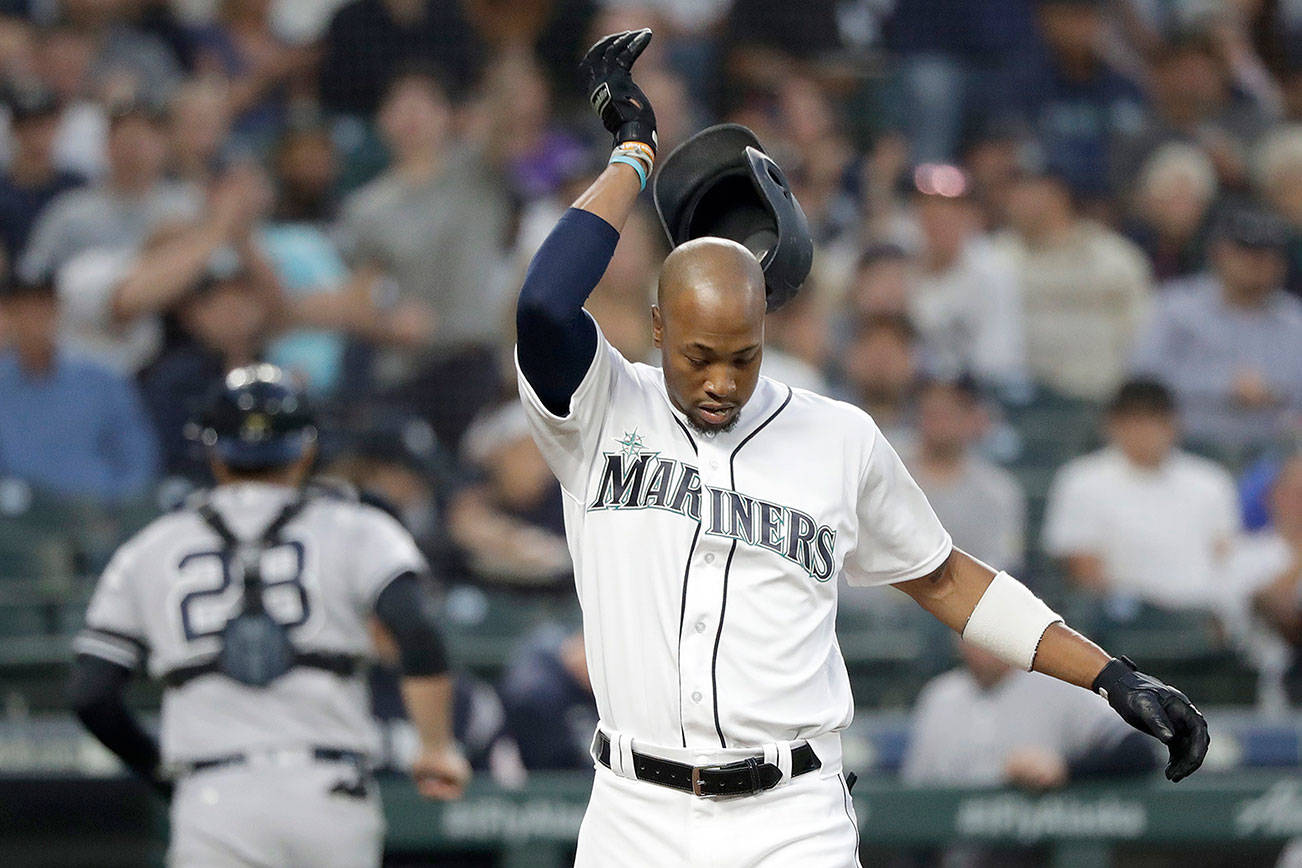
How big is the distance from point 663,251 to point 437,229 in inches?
40.7

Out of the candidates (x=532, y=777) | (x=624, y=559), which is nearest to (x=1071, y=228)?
(x=532, y=777)

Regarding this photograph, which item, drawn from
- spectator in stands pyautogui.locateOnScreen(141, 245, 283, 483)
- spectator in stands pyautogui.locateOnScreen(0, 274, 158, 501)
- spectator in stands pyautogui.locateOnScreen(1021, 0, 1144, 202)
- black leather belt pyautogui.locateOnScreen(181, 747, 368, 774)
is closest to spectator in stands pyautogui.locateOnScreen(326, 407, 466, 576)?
spectator in stands pyautogui.locateOnScreen(141, 245, 283, 483)

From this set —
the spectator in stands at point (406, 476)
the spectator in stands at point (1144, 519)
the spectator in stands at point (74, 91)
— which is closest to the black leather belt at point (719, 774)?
the spectator in stands at point (406, 476)

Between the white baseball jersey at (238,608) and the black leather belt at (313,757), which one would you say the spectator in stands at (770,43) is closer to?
the white baseball jersey at (238,608)

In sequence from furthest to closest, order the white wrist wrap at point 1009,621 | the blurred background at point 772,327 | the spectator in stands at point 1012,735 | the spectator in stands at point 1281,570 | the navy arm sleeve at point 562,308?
the spectator in stands at point 1281,570 → the blurred background at point 772,327 → the spectator in stands at point 1012,735 → the white wrist wrap at point 1009,621 → the navy arm sleeve at point 562,308

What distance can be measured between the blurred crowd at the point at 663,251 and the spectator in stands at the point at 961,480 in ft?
0.05

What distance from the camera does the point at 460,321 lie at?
284 inches

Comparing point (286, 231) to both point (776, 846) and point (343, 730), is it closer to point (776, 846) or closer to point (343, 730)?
point (343, 730)

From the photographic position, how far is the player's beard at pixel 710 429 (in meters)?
2.73

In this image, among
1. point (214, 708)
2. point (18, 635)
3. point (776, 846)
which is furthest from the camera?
point (18, 635)

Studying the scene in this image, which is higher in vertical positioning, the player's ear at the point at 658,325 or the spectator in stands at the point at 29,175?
the spectator in stands at the point at 29,175

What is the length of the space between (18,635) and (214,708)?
195cm

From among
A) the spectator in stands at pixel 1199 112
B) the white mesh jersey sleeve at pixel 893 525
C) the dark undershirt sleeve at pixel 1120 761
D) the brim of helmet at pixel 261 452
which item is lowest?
the dark undershirt sleeve at pixel 1120 761

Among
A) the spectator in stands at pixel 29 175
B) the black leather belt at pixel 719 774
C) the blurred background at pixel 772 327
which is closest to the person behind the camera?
the black leather belt at pixel 719 774
